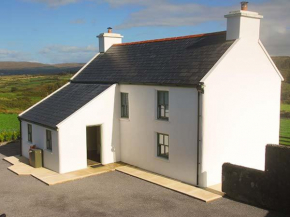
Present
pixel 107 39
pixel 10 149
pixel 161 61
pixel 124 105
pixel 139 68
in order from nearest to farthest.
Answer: pixel 161 61 < pixel 139 68 < pixel 124 105 < pixel 10 149 < pixel 107 39

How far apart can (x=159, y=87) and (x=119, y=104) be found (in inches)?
146

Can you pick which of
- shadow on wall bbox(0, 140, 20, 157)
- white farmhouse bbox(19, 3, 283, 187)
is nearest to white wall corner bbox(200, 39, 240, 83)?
white farmhouse bbox(19, 3, 283, 187)

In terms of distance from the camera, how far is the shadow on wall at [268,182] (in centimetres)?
1181

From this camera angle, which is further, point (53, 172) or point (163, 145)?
point (53, 172)

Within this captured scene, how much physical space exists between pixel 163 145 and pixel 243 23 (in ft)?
25.1

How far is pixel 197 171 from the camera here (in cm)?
1525

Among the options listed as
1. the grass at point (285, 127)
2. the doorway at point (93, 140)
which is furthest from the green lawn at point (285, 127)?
the doorway at point (93, 140)

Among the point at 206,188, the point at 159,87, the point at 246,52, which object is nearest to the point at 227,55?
the point at 246,52

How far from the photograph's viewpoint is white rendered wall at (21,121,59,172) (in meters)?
17.5

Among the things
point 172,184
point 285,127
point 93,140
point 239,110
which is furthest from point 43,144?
point 285,127

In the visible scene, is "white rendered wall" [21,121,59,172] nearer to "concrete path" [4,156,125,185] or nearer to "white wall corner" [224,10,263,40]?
"concrete path" [4,156,125,185]

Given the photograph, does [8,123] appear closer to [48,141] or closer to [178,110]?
[48,141]

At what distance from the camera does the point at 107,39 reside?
2461cm

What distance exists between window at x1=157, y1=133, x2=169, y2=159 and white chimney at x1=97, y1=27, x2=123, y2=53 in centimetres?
1032
